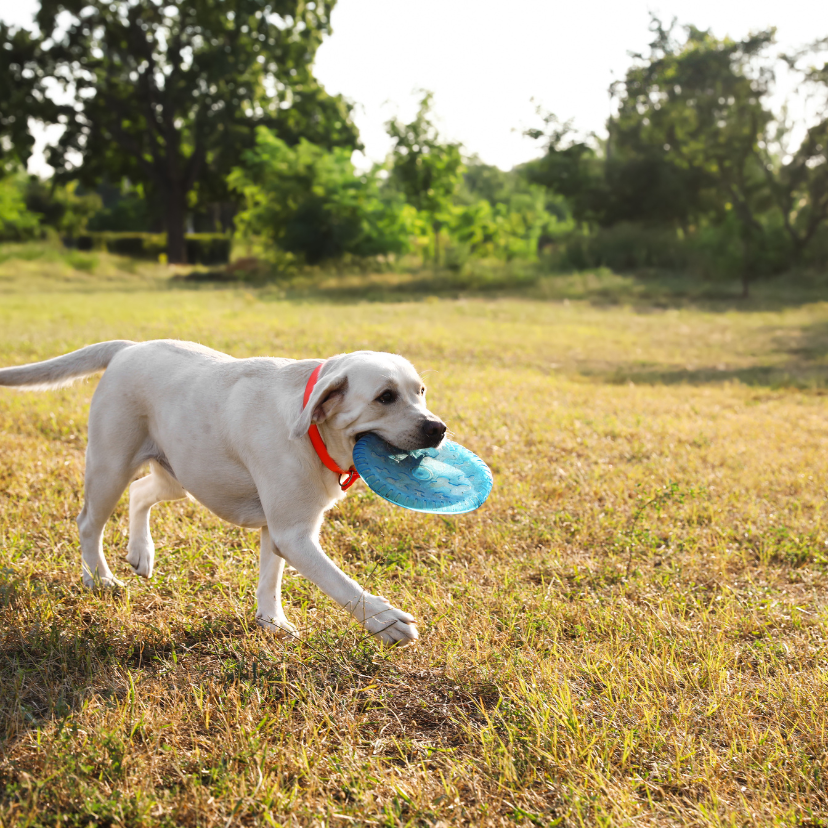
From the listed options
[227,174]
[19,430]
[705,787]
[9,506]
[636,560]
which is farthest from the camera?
[227,174]

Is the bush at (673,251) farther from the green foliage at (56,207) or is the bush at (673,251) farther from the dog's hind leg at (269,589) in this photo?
the green foliage at (56,207)

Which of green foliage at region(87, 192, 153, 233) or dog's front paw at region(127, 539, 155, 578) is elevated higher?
green foliage at region(87, 192, 153, 233)

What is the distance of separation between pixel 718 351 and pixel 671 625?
1236cm

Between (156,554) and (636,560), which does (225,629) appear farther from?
(636,560)

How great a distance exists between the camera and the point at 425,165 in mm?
33250

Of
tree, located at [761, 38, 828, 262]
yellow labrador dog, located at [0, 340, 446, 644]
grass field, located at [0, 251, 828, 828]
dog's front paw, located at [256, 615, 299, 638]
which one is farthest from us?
tree, located at [761, 38, 828, 262]

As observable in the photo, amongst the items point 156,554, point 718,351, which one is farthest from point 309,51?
point 156,554

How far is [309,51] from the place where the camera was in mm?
37281

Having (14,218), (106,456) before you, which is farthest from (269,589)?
(14,218)

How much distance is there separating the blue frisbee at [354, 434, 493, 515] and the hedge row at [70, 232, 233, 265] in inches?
1703

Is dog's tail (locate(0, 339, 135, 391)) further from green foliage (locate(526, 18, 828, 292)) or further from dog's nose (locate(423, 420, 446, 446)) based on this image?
green foliage (locate(526, 18, 828, 292))

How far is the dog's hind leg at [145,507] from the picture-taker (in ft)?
13.0

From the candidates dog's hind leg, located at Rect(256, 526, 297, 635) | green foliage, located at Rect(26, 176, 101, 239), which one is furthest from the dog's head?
green foliage, located at Rect(26, 176, 101, 239)

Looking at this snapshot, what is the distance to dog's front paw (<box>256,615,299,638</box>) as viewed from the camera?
135 inches
